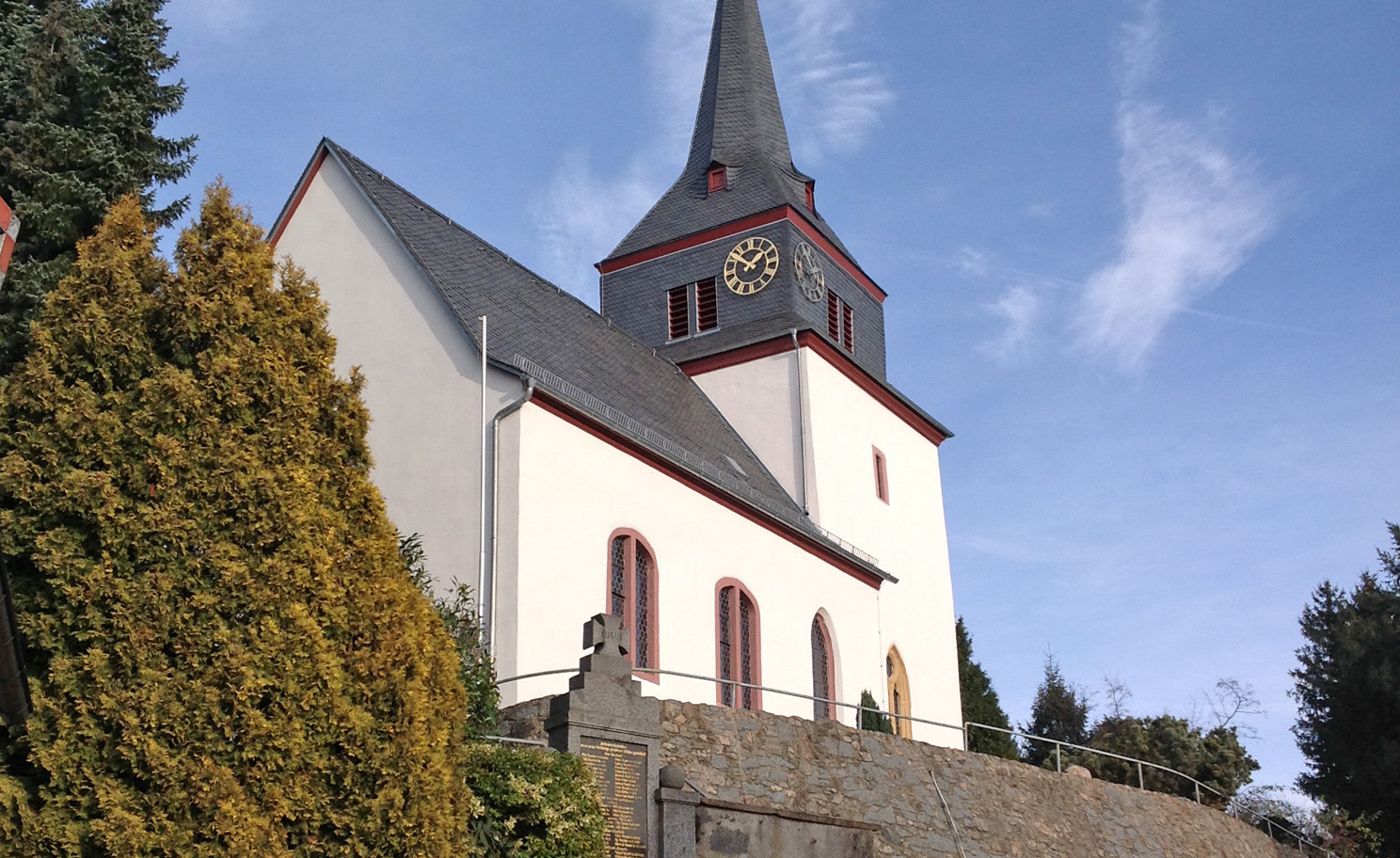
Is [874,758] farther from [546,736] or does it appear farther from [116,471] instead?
[116,471]

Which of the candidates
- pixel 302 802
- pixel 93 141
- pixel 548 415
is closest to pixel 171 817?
pixel 302 802

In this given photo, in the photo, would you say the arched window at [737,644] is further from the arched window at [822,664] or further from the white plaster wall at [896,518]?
the white plaster wall at [896,518]

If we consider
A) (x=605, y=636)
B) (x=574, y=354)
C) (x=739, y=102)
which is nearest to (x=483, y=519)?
(x=605, y=636)

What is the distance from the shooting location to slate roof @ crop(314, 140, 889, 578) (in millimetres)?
18500

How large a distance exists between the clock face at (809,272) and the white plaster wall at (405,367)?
9.74 m

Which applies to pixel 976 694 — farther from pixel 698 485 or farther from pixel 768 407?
pixel 698 485

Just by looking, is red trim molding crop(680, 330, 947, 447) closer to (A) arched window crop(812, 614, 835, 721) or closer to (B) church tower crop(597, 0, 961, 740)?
(B) church tower crop(597, 0, 961, 740)

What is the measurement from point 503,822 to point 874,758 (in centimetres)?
608

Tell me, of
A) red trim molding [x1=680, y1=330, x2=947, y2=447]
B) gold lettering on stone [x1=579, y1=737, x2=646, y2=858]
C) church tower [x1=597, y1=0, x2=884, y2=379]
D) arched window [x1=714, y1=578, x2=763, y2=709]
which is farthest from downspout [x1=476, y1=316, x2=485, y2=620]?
church tower [x1=597, y1=0, x2=884, y2=379]

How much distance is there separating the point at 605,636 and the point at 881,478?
14312 millimetres

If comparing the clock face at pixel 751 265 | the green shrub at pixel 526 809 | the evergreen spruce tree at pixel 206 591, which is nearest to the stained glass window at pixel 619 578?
the green shrub at pixel 526 809

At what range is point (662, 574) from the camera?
734 inches

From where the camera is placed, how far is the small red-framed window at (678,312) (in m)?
27.3

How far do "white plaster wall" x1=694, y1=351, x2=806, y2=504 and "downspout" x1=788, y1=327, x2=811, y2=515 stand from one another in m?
0.02
